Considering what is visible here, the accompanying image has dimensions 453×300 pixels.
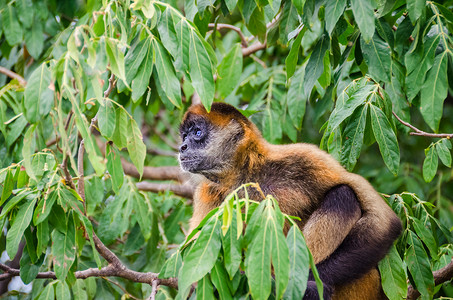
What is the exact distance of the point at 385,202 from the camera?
4246mm

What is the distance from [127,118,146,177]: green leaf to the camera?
353 cm

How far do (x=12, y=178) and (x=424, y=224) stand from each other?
2900 mm

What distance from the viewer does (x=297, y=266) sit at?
2689 mm

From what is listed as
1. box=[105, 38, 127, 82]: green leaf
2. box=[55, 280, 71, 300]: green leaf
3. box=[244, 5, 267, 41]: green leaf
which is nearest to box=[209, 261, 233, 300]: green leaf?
box=[105, 38, 127, 82]: green leaf

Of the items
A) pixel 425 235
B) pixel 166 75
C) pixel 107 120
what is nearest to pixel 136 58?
pixel 166 75

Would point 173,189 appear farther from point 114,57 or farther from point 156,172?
point 114,57

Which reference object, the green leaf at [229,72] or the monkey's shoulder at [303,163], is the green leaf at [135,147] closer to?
the monkey's shoulder at [303,163]

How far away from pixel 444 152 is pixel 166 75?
6.79ft

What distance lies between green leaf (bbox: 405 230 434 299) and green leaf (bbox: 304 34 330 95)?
1.32 meters

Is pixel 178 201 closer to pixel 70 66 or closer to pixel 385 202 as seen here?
pixel 385 202

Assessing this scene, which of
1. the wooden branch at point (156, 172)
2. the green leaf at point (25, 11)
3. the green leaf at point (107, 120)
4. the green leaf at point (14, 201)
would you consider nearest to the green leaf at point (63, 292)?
A: the green leaf at point (14, 201)

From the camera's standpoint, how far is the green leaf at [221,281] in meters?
2.78

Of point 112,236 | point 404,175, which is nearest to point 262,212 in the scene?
point 112,236

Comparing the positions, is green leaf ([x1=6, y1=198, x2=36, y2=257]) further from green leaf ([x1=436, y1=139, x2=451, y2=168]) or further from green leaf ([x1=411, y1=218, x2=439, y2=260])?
green leaf ([x1=436, y1=139, x2=451, y2=168])
